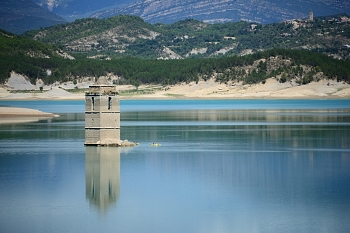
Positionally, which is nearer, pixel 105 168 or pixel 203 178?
pixel 203 178

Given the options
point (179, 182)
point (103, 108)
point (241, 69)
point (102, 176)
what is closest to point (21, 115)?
point (103, 108)

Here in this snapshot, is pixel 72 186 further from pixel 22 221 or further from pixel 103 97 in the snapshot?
pixel 103 97

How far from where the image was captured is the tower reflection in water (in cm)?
3874

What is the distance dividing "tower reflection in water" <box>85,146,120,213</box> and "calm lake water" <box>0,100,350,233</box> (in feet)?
0.16

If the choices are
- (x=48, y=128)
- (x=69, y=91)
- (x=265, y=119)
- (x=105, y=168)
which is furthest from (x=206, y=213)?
A: (x=69, y=91)

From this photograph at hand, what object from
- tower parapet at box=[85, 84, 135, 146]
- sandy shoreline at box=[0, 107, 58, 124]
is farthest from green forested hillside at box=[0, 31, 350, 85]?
tower parapet at box=[85, 84, 135, 146]

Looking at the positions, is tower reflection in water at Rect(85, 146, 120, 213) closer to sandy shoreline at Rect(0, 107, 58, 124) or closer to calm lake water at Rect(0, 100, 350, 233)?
calm lake water at Rect(0, 100, 350, 233)

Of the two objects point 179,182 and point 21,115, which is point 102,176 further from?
point 21,115

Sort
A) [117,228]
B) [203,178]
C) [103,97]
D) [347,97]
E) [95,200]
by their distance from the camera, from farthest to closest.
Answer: [347,97]
[103,97]
[203,178]
[95,200]
[117,228]

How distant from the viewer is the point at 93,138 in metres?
55.4

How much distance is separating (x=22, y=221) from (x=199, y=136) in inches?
1392

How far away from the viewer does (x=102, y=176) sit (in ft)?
149

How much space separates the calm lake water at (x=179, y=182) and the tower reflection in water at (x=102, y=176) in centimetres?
5

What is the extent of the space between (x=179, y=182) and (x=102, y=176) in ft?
13.8
